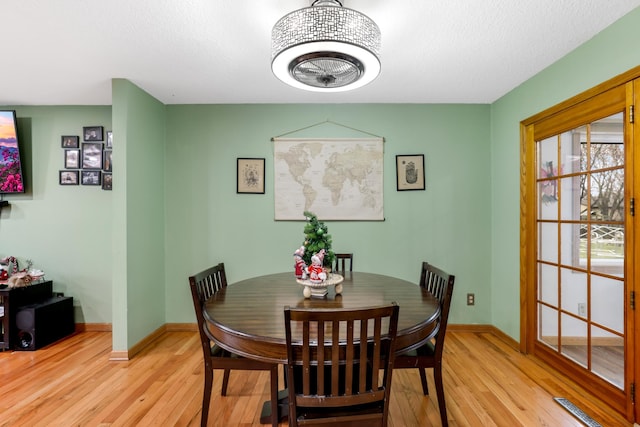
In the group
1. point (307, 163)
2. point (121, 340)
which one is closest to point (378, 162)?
point (307, 163)

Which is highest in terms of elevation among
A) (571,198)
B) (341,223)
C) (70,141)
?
(70,141)

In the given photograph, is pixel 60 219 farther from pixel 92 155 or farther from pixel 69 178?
pixel 92 155

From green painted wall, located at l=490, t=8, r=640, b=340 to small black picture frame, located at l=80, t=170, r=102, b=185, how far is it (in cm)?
435

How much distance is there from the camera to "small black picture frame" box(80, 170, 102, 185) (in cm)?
344

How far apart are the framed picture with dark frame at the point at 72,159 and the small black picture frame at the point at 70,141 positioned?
7 cm

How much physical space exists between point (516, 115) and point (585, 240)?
134cm

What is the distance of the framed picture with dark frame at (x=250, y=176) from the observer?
3430 millimetres

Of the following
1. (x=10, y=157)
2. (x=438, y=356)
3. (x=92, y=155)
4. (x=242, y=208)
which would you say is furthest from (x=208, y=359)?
(x=10, y=157)

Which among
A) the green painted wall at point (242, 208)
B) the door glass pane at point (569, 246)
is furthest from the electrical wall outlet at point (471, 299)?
the door glass pane at point (569, 246)

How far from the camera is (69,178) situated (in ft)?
11.3

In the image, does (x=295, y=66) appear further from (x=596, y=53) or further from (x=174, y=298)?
(x=174, y=298)

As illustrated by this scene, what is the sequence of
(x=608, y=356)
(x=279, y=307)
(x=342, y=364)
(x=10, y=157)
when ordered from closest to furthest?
1. (x=342, y=364)
2. (x=279, y=307)
3. (x=608, y=356)
4. (x=10, y=157)

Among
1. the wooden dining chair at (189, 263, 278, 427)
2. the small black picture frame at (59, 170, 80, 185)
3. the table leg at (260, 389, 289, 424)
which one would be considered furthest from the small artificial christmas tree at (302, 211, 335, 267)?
the small black picture frame at (59, 170, 80, 185)

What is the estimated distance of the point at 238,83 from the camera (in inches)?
114
